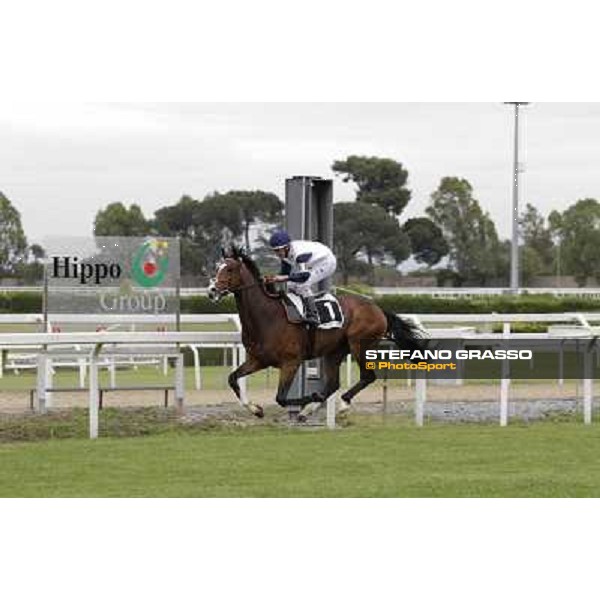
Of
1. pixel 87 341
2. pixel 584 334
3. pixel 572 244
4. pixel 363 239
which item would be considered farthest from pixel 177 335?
pixel 572 244

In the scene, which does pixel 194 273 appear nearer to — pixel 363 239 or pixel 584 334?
pixel 363 239

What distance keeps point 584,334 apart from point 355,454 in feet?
10.8

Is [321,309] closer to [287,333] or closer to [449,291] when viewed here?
[287,333]

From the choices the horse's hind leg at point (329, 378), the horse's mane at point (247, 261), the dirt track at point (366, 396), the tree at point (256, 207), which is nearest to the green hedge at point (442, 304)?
the dirt track at point (366, 396)

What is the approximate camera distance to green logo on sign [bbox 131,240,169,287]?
12.1 metres

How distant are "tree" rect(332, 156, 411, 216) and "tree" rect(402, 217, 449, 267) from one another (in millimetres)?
299

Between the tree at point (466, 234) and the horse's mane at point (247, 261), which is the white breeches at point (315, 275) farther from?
the tree at point (466, 234)

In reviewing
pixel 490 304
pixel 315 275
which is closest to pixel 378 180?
pixel 315 275

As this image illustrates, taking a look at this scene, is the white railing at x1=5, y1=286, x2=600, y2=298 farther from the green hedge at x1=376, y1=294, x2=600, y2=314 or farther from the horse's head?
the horse's head

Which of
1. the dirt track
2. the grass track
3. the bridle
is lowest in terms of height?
the dirt track

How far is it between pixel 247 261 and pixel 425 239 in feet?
12.8

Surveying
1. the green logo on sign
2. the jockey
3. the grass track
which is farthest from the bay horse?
the green logo on sign

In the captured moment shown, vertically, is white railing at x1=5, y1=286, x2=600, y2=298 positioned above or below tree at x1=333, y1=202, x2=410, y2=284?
below

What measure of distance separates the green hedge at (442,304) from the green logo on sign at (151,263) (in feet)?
10.7
